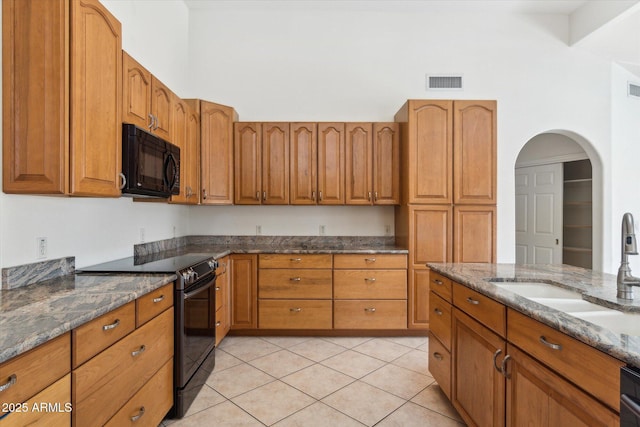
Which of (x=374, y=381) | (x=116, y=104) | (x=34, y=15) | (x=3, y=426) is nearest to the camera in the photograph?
(x=3, y=426)

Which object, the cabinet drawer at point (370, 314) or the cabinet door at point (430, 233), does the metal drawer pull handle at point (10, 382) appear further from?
the cabinet door at point (430, 233)

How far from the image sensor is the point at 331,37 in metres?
3.90

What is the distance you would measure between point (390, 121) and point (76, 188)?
3228 millimetres

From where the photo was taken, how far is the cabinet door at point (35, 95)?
147cm

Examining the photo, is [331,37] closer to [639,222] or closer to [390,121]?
[390,121]

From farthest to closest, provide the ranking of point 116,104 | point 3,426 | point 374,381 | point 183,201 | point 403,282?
point 403,282 → point 183,201 → point 374,381 → point 116,104 → point 3,426

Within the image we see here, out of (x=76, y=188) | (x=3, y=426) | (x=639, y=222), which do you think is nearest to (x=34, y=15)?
(x=76, y=188)

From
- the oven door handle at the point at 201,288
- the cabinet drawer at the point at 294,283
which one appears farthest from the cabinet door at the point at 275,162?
the oven door handle at the point at 201,288

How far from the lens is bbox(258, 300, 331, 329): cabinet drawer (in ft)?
10.9

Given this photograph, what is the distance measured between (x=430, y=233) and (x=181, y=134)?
8.63 ft

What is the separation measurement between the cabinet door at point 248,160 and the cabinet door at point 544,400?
2.85 meters

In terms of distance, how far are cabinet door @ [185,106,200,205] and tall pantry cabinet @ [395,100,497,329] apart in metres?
2.18

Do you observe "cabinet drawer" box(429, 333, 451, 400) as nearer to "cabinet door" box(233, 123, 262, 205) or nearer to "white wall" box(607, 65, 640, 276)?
"cabinet door" box(233, 123, 262, 205)

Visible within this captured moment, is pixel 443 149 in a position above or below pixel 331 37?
below
